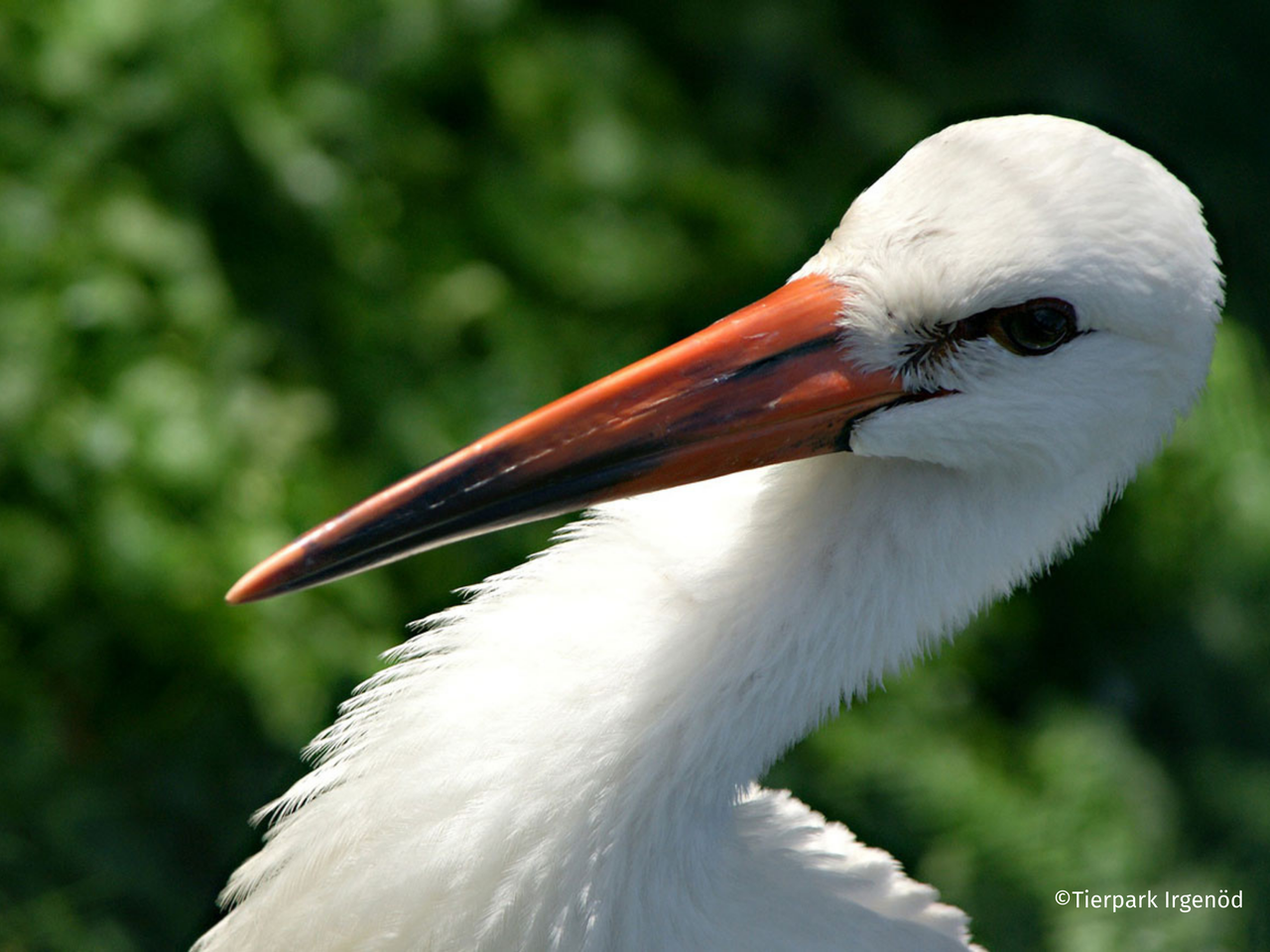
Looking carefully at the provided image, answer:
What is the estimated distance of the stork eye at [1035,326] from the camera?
59.3 inches

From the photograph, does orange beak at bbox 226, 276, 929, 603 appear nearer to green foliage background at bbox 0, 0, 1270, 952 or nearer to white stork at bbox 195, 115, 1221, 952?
white stork at bbox 195, 115, 1221, 952

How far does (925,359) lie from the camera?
155 centimetres

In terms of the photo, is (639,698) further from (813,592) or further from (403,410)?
(403,410)

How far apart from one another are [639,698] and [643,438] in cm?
28

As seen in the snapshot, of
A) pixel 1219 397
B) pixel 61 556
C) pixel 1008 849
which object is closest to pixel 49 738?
pixel 61 556

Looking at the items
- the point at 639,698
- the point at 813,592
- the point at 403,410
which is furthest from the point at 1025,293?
the point at 403,410

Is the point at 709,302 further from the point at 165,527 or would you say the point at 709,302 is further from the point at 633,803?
the point at 633,803

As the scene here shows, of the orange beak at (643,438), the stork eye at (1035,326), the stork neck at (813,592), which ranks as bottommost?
the stork neck at (813,592)

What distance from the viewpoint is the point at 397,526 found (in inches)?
57.3

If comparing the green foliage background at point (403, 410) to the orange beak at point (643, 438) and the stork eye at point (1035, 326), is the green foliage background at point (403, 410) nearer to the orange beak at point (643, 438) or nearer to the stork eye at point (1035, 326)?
the orange beak at point (643, 438)

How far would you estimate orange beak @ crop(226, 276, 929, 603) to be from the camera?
146 centimetres

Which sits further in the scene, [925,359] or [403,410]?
[403,410]

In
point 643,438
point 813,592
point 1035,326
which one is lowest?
point 813,592

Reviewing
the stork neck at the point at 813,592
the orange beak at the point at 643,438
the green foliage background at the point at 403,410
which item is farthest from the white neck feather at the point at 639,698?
the green foliage background at the point at 403,410
